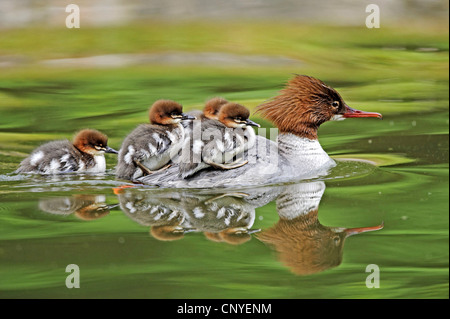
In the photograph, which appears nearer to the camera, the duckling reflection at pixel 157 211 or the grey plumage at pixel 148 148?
the duckling reflection at pixel 157 211

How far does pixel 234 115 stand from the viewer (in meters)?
6.01

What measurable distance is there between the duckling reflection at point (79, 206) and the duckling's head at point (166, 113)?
0.85 metres

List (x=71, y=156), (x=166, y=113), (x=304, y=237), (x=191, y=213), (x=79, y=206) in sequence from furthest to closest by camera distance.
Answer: (x=71, y=156) → (x=166, y=113) → (x=79, y=206) → (x=191, y=213) → (x=304, y=237)

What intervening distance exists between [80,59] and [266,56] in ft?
7.53

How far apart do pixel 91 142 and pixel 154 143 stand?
726mm

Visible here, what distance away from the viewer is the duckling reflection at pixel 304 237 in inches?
182

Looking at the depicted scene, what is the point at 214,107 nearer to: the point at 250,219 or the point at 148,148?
the point at 148,148

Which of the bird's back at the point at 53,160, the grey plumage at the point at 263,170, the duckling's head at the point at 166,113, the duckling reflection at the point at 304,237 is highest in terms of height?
the duckling's head at the point at 166,113

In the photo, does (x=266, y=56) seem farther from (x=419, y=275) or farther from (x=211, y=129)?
(x=419, y=275)

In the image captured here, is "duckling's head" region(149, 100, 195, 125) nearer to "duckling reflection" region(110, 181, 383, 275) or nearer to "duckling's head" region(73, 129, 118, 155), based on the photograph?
"duckling's head" region(73, 129, 118, 155)

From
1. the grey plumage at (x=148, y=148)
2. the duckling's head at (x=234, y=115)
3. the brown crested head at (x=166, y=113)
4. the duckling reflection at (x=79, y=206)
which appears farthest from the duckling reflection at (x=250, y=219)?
the brown crested head at (x=166, y=113)

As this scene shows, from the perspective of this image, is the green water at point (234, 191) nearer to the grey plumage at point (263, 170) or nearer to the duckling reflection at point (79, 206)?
the duckling reflection at point (79, 206)

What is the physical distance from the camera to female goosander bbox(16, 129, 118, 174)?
21.4ft

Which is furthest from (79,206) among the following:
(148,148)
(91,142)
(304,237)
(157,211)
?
(304,237)
